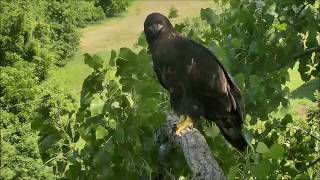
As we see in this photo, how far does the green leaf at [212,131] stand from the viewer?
11.7 ft

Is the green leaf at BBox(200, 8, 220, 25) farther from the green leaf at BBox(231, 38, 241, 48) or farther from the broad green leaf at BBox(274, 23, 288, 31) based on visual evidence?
the green leaf at BBox(231, 38, 241, 48)

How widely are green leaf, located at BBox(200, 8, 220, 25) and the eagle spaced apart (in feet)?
2.75

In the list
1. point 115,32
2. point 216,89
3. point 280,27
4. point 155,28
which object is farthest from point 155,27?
point 115,32

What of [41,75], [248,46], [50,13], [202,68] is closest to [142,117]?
[202,68]

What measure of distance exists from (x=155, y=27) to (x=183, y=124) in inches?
24.0

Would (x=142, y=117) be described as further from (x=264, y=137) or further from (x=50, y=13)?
(x=50, y=13)

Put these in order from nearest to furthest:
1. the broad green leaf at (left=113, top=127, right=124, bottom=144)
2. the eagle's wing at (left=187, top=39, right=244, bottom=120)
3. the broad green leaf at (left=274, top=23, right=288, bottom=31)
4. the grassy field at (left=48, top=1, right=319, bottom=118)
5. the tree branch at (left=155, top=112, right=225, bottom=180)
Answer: the tree branch at (left=155, top=112, right=225, bottom=180) → the eagle's wing at (left=187, top=39, right=244, bottom=120) → the broad green leaf at (left=113, top=127, right=124, bottom=144) → the broad green leaf at (left=274, top=23, right=288, bottom=31) → the grassy field at (left=48, top=1, right=319, bottom=118)

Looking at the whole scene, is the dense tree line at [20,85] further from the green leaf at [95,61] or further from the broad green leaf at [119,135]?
the broad green leaf at [119,135]

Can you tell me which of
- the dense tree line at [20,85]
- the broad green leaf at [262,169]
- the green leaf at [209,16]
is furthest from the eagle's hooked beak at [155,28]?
the dense tree line at [20,85]

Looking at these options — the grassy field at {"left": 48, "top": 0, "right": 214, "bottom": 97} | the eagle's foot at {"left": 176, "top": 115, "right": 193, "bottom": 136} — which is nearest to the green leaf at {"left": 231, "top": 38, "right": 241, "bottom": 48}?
the eagle's foot at {"left": 176, "top": 115, "right": 193, "bottom": 136}

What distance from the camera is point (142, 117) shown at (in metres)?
3.52

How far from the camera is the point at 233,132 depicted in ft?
11.2

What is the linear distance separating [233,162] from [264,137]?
0.57 m

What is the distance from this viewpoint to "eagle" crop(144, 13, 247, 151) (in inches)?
130
